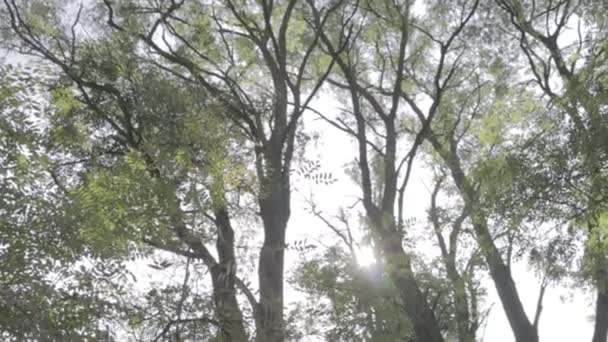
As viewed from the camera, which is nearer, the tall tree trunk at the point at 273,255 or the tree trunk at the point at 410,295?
the tall tree trunk at the point at 273,255

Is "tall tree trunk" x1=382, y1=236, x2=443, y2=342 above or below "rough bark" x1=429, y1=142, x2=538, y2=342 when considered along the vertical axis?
below

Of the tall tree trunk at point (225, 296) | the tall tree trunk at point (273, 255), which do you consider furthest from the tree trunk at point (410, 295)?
the tall tree trunk at point (225, 296)

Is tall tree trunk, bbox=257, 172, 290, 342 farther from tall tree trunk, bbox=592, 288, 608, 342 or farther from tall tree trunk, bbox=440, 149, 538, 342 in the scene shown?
tall tree trunk, bbox=592, 288, 608, 342

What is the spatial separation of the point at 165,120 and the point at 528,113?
524 centimetres

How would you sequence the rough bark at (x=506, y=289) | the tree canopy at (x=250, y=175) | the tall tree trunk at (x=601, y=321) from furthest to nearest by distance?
the rough bark at (x=506, y=289), the tall tree trunk at (x=601, y=321), the tree canopy at (x=250, y=175)

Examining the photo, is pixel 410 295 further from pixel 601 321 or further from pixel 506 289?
pixel 601 321

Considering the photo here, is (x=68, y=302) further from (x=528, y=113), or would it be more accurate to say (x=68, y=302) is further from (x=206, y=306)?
(x=528, y=113)

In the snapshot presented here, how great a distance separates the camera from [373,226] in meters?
6.02

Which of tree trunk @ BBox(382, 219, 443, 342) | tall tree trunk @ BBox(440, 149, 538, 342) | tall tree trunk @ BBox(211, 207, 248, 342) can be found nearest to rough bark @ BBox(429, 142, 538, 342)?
tall tree trunk @ BBox(440, 149, 538, 342)

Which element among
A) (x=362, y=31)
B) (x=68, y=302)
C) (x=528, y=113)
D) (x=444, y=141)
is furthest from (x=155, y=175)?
(x=444, y=141)

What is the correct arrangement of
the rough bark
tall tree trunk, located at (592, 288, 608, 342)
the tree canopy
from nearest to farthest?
the tree canopy → tall tree trunk, located at (592, 288, 608, 342) → the rough bark

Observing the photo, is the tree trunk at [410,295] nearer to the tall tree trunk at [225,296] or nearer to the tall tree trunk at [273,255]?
the tall tree trunk at [273,255]

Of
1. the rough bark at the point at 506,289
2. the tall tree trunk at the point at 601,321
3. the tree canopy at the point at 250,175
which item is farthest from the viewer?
the rough bark at the point at 506,289

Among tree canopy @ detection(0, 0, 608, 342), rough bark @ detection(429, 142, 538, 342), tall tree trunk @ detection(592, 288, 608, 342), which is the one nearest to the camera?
tree canopy @ detection(0, 0, 608, 342)
